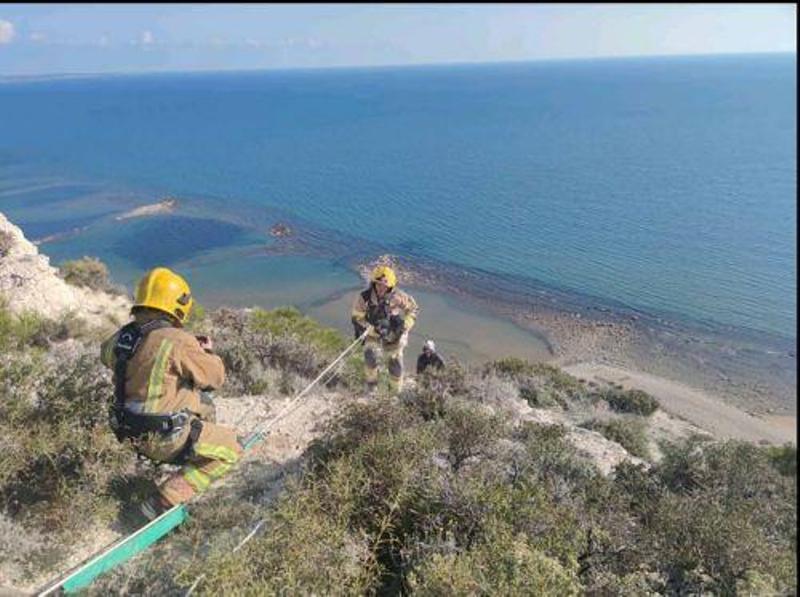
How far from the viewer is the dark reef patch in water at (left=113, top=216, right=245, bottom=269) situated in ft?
115

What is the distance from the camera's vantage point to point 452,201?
1839 inches

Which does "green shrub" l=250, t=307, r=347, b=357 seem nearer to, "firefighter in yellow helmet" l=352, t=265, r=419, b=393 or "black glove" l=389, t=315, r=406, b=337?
"firefighter in yellow helmet" l=352, t=265, r=419, b=393

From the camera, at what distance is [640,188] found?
49.9 m

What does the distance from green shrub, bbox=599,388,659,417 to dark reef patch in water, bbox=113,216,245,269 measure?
2446 cm

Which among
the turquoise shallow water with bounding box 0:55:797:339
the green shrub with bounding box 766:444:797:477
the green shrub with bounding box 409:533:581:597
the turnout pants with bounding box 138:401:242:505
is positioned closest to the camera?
the green shrub with bounding box 409:533:581:597

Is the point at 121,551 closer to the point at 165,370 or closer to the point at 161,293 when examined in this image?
the point at 165,370

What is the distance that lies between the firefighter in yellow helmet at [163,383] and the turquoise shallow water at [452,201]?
25.0m

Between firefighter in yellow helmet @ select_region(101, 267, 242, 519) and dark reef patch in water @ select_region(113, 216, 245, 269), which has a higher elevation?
firefighter in yellow helmet @ select_region(101, 267, 242, 519)

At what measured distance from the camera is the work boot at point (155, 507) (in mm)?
5379

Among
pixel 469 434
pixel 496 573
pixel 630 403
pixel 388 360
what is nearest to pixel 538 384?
pixel 630 403

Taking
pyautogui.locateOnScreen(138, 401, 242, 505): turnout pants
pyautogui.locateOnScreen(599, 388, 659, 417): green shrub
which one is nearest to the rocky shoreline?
pyautogui.locateOnScreen(599, 388, 659, 417): green shrub

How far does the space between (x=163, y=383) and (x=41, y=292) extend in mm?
14880

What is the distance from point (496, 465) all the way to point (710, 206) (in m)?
44.2

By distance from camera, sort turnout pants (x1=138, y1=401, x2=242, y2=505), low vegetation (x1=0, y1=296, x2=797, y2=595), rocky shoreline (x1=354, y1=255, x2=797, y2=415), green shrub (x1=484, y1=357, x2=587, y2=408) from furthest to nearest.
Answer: rocky shoreline (x1=354, y1=255, x2=797, y2=415) → green shrub (x1=484, y1=357, x2=587, y2=408) → turnout pants (x1=138, y1=401, x2=242, y2=505) → low vegetation (x1=0, y1=296, x2=797, y2=595)
